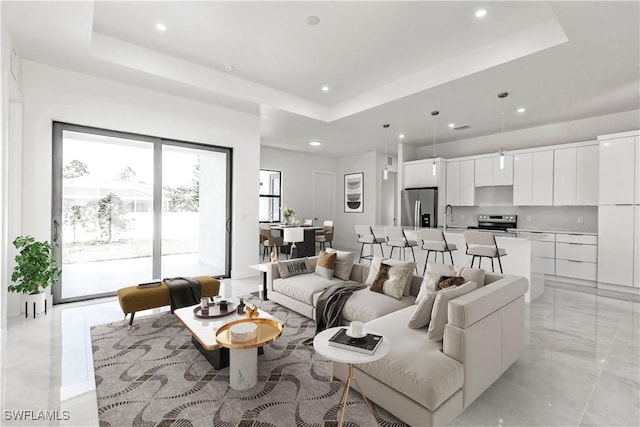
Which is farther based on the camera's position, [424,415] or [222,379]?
[222,379]

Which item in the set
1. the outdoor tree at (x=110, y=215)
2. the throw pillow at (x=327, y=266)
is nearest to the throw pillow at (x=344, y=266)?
the throw pillow at (x=327, y=266)

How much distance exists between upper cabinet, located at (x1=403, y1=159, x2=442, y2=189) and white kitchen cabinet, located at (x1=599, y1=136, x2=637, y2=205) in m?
2.99

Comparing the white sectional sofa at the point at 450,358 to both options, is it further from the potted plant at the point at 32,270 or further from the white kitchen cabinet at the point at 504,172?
the white kitchen cabinet at the point at 504,172

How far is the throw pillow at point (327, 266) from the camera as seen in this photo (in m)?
4.05

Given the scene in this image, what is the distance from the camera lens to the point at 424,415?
175cm

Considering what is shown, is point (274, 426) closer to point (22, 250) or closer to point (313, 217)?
point (22, 250)

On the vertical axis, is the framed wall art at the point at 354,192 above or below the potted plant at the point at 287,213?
above

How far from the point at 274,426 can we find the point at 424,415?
90 centimetres

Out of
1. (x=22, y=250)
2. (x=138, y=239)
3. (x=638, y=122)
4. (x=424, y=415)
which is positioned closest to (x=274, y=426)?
(x=424, y=415)

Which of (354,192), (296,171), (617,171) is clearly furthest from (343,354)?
(354,192)

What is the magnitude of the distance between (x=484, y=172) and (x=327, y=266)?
487 cm

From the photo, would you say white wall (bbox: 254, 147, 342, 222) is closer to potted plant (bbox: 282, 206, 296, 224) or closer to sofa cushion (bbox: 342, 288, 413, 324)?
potted plant (bbox: 282, 206, 296, 224)

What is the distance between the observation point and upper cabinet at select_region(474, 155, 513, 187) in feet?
21.5

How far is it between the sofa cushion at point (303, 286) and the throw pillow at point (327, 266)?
2.7 inches
